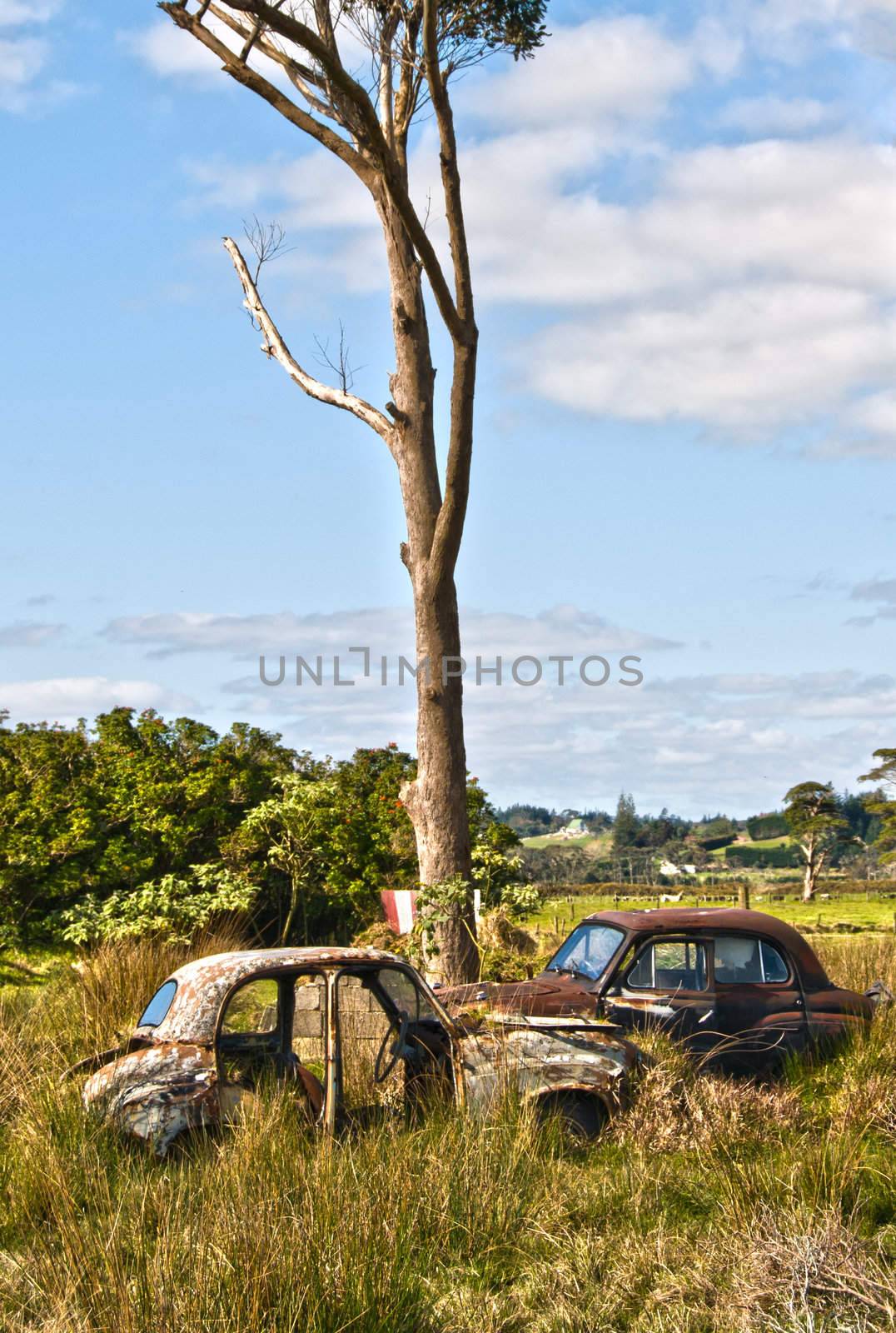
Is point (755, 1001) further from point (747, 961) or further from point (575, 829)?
point (575, 829)

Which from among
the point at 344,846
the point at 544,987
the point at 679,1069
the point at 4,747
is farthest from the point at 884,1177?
the point at 4,747

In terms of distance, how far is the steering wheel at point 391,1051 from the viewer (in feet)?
24.4

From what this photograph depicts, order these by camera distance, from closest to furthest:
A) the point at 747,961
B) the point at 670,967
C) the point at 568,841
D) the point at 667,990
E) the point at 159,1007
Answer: the point at 159,1007 < the point at 667,990 < the point at 670,967 < the point at 747,961 < the point at 568,841

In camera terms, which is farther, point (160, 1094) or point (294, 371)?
point (294, 371)

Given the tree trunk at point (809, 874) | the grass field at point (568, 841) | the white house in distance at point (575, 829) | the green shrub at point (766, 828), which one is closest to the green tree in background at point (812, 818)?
the tree trunk at point (809, 874)

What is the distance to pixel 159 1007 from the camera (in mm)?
7223

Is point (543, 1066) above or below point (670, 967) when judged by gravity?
below

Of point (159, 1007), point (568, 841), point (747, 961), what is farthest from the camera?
point (568, 841)

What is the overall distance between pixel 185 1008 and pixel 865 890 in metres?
62.7

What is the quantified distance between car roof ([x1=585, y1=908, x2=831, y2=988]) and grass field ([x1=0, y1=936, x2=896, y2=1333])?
7.17 feet

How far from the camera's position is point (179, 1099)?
6.60m

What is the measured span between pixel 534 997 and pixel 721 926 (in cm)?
158

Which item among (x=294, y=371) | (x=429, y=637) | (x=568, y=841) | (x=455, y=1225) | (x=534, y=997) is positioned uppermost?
(x=294, y=371)

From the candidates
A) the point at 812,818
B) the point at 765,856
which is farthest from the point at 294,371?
the point at 765,856
